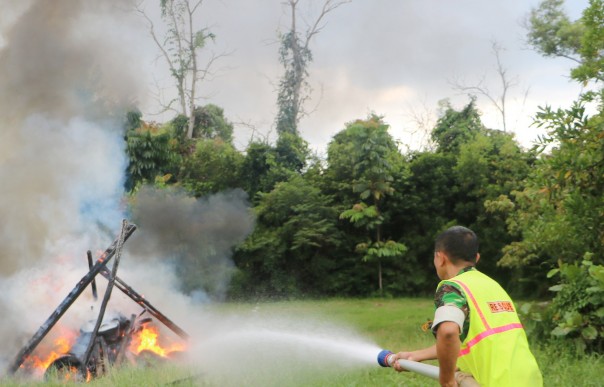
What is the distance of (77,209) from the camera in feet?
32.5

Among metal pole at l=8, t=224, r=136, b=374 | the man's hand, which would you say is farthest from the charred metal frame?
the man's hand

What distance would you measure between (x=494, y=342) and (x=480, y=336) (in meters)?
0.07

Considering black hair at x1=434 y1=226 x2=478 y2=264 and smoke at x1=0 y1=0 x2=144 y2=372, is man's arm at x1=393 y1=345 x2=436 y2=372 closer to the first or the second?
black hair at x1=434 y1=226 x2=478 y2=264

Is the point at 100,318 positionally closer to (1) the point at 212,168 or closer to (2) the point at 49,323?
(2) the point at 49,323

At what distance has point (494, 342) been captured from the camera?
3143mm

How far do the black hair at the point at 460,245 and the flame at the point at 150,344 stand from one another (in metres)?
6.47

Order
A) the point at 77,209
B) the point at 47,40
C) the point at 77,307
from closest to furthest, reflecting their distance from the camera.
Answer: the point at 77,307 < the point at 77,209 < the point at 47,40

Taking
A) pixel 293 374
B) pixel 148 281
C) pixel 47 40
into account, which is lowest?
pixel 293 374

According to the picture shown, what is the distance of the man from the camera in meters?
3.08

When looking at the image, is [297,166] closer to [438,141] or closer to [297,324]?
[438,141]

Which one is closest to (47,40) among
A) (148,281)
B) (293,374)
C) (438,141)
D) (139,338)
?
(148,281)

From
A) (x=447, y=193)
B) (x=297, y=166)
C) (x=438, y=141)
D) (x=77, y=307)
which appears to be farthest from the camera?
(x=438, y=141)

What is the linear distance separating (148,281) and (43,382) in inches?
155

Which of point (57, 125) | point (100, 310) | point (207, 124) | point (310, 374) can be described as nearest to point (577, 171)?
point (310, 374)
